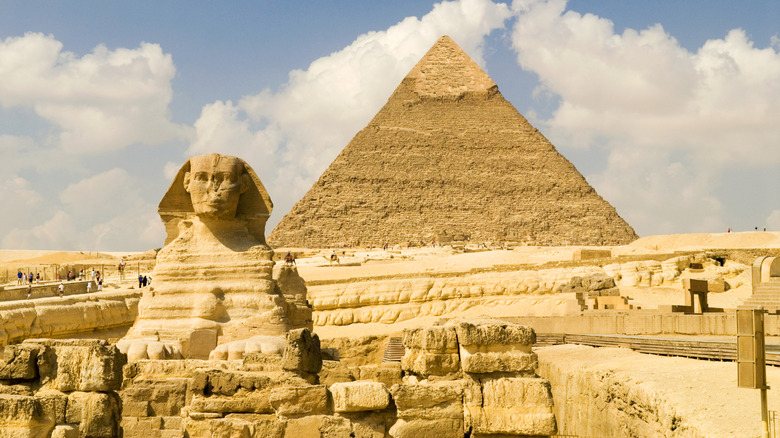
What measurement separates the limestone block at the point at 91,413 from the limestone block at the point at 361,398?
83 centimetres

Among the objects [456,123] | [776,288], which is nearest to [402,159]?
[456,123]

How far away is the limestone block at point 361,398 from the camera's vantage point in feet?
13.6

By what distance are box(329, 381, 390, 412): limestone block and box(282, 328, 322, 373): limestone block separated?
1.11 feet

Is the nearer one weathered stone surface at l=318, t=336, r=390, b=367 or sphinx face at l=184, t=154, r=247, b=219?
sphinx face at l=184, t=154, r=247, b=219

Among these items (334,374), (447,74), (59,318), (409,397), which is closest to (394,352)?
(59,318)

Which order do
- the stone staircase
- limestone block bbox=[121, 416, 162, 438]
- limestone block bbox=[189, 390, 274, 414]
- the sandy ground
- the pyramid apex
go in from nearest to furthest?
limestone block bbox=[189, 390, 274, 414]
the sandy ground
limestone block bbox=[121, 416, 162, 438]
the stone staircase
the pyramid apex

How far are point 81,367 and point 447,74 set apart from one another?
183443 millimetres

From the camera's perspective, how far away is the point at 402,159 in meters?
184

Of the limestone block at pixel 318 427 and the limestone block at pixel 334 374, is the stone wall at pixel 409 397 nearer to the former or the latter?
the limestone block at pixel 318 427

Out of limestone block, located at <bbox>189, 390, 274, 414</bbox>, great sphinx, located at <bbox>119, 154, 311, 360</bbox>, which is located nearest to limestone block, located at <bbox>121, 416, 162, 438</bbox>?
limestone block, located at <bbox>189, 390, 274, 414</bbox>

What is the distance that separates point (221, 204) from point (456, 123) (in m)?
177

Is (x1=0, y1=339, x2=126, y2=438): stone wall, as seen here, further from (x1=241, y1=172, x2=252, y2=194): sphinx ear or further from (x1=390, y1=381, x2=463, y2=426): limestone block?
(x1=241, y1=172, x2=252, y2=194): sphinx ear

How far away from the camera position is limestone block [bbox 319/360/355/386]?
5012 mm

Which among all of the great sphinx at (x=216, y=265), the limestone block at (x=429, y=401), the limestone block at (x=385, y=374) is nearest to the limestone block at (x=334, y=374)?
the limestone block at (x=385, y=374)
